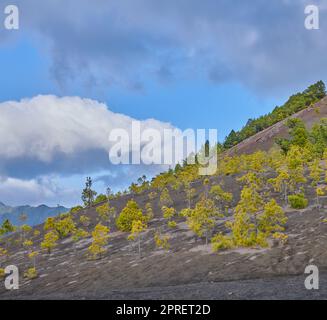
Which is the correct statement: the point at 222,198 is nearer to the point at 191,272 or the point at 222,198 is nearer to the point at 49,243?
the point at 49,243

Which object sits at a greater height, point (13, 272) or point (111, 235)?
point (111, 235)

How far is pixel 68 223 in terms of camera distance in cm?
10544

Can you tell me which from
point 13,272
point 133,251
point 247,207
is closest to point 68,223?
point 13,272

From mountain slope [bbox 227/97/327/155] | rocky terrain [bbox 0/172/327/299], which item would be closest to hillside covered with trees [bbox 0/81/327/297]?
rocky terrain [bbox 0/172/327/299]

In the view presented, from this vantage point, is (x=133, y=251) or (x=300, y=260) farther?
(x=133, y=251)

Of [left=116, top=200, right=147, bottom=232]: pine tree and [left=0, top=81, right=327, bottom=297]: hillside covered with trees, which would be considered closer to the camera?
[left=0, top=81, right=327, bottom=297]: hillside covered with trees

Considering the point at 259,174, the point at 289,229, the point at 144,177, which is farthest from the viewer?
the point at 144,177

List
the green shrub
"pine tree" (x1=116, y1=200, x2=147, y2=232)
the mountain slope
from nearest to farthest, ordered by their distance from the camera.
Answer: the green shrub, "pine tree" (x1=116, y1=200, x2=147, y2=232), the mountain slope

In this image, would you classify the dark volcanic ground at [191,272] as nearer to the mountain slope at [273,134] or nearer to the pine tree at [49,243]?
the pine tree at [49,243]

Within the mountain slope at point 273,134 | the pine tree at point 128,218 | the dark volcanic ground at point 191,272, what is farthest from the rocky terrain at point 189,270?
the mountain slope at point 273,134

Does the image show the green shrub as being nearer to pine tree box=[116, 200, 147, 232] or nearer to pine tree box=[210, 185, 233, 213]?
pine tree box=[210, 185, 233, 213]

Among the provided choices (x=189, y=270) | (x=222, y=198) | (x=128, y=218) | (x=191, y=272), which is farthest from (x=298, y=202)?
(x=128, y=218)
